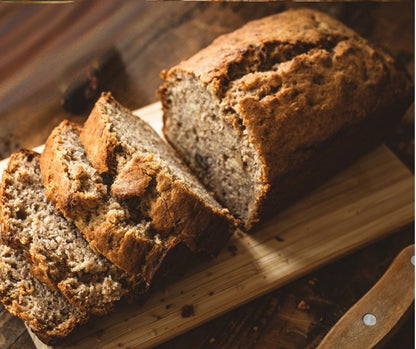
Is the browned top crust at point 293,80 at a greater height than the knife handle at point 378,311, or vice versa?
the browned top crust at point 293,80

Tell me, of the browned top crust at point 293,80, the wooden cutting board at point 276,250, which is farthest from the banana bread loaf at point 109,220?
the browned top crust at point 293,80

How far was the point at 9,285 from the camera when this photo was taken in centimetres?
281

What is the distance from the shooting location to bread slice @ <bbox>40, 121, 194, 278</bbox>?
108 inches

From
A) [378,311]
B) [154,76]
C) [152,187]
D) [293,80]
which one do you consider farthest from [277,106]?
[154,76]

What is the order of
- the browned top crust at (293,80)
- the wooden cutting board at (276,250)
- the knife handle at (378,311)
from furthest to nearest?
1. the browned top crust at (293,80)
2. the wooden cutting board at (276,250)
3. the knife handle at (378,311)

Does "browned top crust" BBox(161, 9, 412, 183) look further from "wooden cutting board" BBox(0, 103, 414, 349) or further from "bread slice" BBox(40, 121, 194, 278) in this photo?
"bread slice" BBox(40, 121, 194, 278)

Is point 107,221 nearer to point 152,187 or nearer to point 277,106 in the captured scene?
point 152,187

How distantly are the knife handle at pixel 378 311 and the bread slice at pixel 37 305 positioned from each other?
1.27 meters

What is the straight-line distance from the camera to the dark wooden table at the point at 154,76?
3.12m

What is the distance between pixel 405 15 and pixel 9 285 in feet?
12.2

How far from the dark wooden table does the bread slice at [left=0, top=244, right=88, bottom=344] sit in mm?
329

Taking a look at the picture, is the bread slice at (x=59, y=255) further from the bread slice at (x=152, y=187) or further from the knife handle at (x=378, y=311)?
the knife handle at (x=378, y=311)

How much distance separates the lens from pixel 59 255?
2803 millimetres

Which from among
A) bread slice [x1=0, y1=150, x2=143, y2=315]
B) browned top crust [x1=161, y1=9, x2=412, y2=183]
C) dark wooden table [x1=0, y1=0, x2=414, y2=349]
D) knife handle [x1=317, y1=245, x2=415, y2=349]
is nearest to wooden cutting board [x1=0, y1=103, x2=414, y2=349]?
dark wooden table [x1=0, y1=0, x2=414, y2=349]
